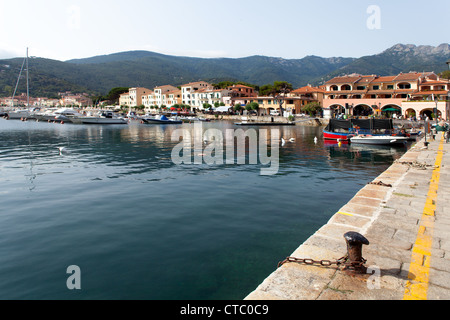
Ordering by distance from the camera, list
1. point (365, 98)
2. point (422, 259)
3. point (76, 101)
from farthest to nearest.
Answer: point (76, 101), point (365, 98), point (422, 259)

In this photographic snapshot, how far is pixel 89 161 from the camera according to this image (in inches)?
806

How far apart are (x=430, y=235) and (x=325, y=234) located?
6.79 ft

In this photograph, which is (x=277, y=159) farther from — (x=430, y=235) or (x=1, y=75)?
(x=1, y=75)

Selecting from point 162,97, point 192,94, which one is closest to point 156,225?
point 192,94

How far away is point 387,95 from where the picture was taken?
215 ft

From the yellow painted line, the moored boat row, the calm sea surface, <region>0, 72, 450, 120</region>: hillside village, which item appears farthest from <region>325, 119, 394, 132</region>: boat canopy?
the yellow painted line

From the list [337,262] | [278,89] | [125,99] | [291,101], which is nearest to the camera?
[337,262]

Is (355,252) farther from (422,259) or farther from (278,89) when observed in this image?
(278,89)

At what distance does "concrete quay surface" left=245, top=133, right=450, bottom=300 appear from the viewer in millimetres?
4320

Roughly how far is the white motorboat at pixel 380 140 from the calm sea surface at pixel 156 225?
14.7 meters

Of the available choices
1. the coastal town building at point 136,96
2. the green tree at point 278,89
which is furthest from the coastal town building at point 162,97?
the green tree at point 278,89

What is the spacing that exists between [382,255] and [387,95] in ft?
229

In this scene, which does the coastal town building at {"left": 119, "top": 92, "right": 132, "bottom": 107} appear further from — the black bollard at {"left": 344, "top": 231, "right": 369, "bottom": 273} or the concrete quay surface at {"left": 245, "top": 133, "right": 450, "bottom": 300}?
the black bollard at {"left": 344, "top": 231, "right": 369, "bottom": 273}
